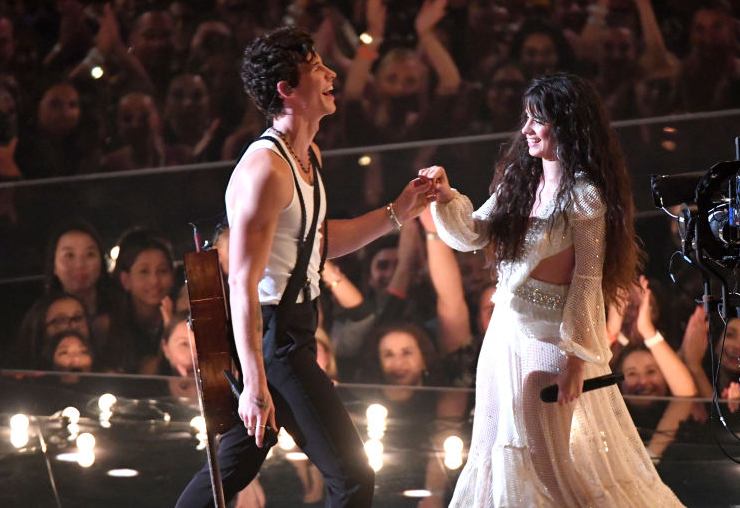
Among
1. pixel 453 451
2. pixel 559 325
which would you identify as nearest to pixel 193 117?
pixel 453 451

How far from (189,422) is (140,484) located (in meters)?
1.08

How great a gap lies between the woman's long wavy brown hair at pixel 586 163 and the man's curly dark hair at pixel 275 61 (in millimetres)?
624

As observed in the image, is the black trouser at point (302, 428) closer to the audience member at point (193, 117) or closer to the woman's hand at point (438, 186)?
the woman's hand at point (438, 186)

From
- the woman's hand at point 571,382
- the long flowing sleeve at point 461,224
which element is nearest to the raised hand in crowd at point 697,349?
the long flowing sleeve at point 461,224

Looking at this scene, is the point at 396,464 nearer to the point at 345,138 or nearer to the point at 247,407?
the point at 247,407

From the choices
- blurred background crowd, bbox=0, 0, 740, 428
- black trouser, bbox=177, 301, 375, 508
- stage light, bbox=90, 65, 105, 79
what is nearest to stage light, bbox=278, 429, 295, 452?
blurred background crowd, bbox=0, 0, 740, 428

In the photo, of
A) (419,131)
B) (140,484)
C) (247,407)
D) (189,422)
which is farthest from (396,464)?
A: (419,131)

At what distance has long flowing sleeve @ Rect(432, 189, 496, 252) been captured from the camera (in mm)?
3100

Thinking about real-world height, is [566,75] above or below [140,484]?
above

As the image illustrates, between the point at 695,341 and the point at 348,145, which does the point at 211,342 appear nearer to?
the point at 695,341

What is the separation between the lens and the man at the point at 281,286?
2.60 m

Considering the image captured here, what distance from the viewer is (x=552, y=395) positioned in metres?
2.86

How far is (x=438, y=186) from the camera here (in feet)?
10.4

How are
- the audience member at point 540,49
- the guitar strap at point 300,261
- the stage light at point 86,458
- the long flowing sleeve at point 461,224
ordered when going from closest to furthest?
the guitar strap at point 300,261
the long flowing sleeve at point 461,224
the stage light at point 86,458
the audience member at point 540,49
